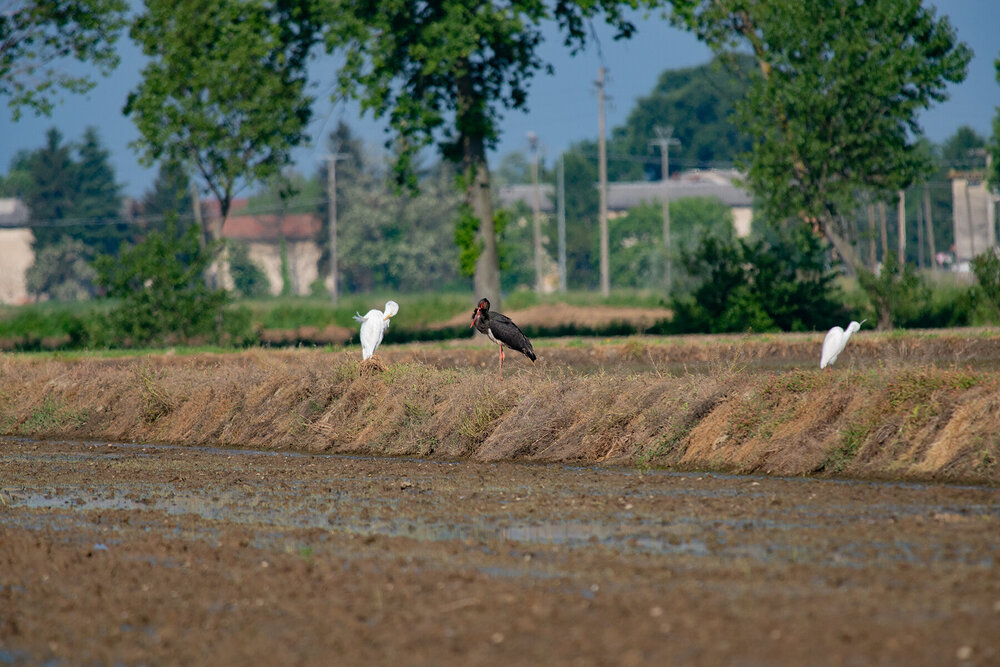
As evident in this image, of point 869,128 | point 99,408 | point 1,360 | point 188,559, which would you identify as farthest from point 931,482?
point 869,128

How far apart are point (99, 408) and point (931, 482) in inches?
520

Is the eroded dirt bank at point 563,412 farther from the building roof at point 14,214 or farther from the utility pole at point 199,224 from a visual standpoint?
the building roof at point 14,214

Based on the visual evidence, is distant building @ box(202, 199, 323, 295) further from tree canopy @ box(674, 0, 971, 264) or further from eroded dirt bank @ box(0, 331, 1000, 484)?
eroded dirt bank @ box(0, 331, 1000, 484)

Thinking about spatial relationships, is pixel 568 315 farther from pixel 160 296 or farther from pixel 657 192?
pixel 657 192

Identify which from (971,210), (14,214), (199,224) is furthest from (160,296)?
(14,214)

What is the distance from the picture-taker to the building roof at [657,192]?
113312 mm

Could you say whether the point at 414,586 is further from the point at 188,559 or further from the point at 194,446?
the point at 194,446

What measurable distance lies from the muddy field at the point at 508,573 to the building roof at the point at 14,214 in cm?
10040

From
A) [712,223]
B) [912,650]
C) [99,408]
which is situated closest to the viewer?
[912,650]

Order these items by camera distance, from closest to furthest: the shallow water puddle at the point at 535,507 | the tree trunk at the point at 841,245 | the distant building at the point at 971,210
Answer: the shallow water puddle at the point at 535,507 < the tree trunk at the point at 841,245 < the distant building at the point at 971,210

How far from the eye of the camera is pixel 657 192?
115438 mm

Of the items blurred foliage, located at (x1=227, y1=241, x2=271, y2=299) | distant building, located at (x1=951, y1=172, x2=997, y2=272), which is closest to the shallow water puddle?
distant building, located at (x1=951, y1=172, x2=997, y2=272)

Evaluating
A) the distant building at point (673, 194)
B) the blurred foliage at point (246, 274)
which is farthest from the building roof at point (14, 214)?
the distant building at point (673, 194)

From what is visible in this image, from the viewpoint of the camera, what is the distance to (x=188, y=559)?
9.07 meters
